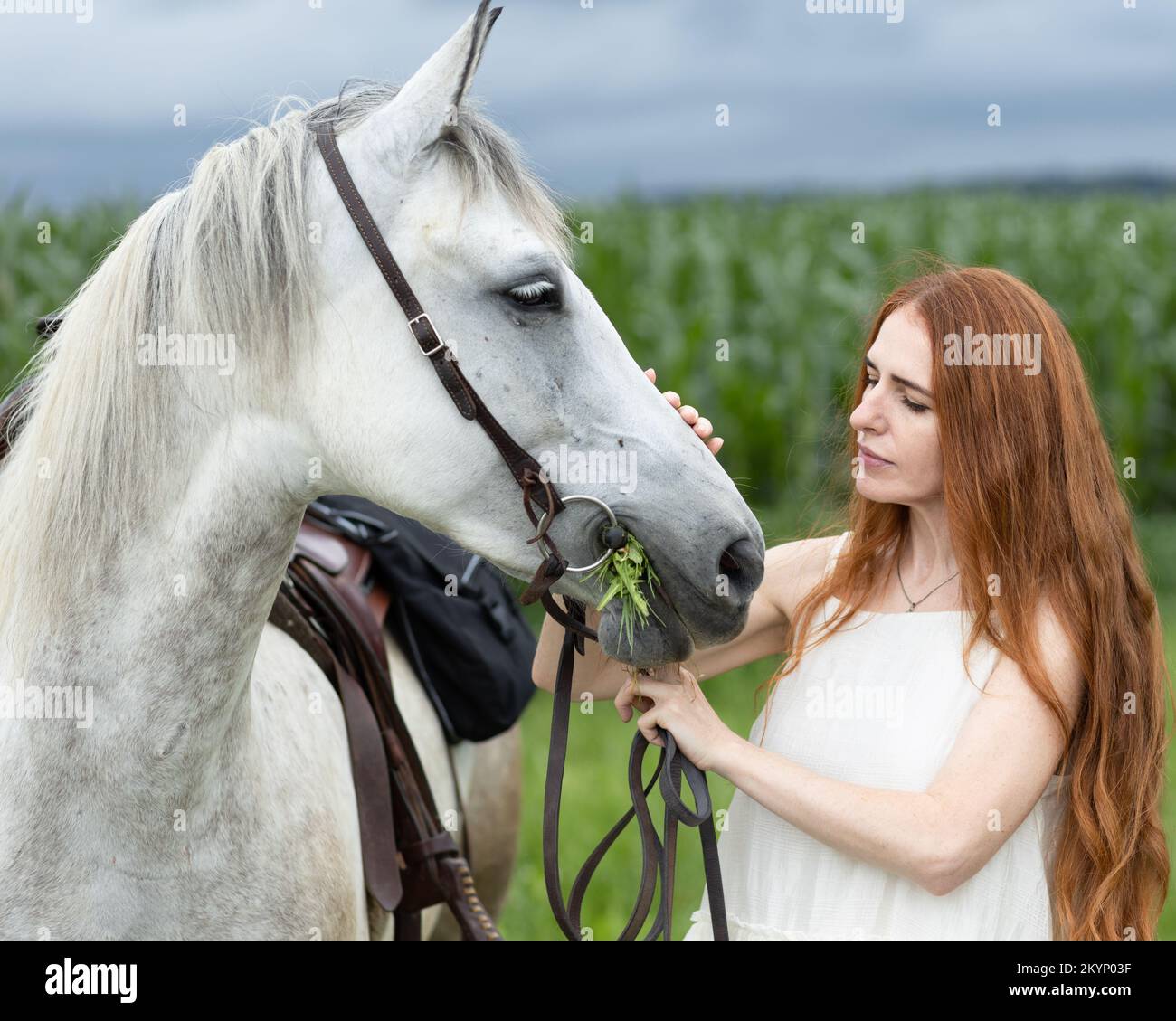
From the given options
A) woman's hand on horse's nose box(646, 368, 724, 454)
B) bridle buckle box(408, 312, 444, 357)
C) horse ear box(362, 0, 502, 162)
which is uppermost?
horse ear box(362, 0, 502, 162)

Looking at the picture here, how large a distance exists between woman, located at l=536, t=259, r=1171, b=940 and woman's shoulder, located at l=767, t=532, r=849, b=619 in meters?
0.20

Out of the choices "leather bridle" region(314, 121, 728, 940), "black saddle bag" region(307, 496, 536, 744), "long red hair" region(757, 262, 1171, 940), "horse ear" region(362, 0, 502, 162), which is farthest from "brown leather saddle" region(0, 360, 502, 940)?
"long red hair" region(757, 262, 1171, 940)

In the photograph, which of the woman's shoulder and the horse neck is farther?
the woman's shoulder

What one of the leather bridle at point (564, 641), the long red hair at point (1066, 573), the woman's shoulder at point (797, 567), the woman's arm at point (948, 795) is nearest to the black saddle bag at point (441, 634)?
the woman's shoulder at point (797, 567)

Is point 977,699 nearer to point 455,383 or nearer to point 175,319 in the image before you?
point 455,383

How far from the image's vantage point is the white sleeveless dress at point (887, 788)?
1992mm

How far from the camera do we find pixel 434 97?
1.80 m

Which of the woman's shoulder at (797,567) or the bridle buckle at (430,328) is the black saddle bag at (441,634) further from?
the bridle buckle at (430,328)

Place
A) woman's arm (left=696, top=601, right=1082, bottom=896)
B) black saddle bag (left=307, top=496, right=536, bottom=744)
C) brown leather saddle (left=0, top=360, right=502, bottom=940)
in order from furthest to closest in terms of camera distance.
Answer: black saddle bag (left=307, top=496, right=536, bottom=744)
brown leather saddle (left=0, top=360, right=502, bottom=940)
woman's arm (left=696, top=601, right=1082, bottom=896)

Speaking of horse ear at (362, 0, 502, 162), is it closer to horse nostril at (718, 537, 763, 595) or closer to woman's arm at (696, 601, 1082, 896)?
horse nostril at (718, 537, 763, 595)

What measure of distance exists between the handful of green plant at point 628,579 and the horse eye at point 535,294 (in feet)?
1.24

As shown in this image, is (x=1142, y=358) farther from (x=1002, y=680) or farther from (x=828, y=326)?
(x=1002, y=680)

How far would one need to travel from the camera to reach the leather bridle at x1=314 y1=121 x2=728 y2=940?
1775mm
